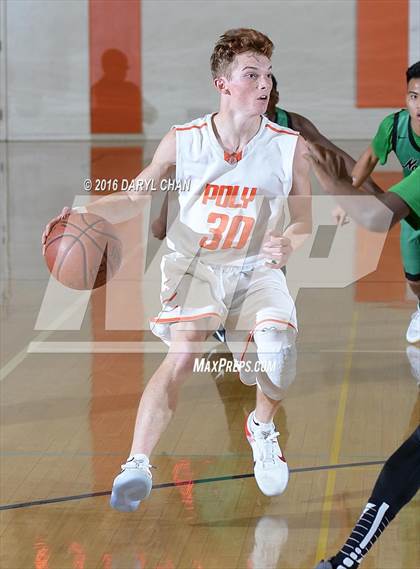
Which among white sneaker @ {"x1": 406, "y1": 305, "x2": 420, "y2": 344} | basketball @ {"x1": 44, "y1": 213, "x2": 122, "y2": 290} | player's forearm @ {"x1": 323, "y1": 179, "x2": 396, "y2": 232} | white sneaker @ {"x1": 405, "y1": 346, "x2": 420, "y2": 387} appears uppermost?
player's forearm @ {"x1": 323, "y1": 179, "x2": 396, "y2": 232}

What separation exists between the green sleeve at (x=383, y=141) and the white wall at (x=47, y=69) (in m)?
6.27

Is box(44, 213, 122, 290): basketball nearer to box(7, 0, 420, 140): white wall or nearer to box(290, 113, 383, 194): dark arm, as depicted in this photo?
box(290, 113, 383, 194): dark arm

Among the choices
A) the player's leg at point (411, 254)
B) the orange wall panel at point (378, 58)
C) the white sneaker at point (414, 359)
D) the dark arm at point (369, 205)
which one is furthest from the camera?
the orange wall panel at point (378, 58)

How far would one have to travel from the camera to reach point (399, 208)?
3.19 metres

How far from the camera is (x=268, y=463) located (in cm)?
406

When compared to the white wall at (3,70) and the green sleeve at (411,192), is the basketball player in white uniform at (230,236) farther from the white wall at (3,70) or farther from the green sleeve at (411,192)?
the white wall at (3,70)

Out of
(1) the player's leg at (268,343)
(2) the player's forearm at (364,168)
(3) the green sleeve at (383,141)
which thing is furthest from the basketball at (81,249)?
(3) the green sleeve at (383,141)

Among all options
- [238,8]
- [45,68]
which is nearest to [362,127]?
[238,8]

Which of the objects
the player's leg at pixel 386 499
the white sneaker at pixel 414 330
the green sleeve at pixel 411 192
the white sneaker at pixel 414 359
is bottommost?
the white sneaker at pixel 414 359

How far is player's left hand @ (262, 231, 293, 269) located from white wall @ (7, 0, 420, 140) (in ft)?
5.88

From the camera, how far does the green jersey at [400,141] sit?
476cm

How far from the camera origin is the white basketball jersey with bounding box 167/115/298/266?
3.80 metres

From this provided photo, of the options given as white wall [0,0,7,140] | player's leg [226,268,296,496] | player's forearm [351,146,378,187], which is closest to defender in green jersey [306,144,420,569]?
player's leg [226,268,296,496]

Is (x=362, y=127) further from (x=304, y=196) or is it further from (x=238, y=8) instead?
(x=304, y=196)
